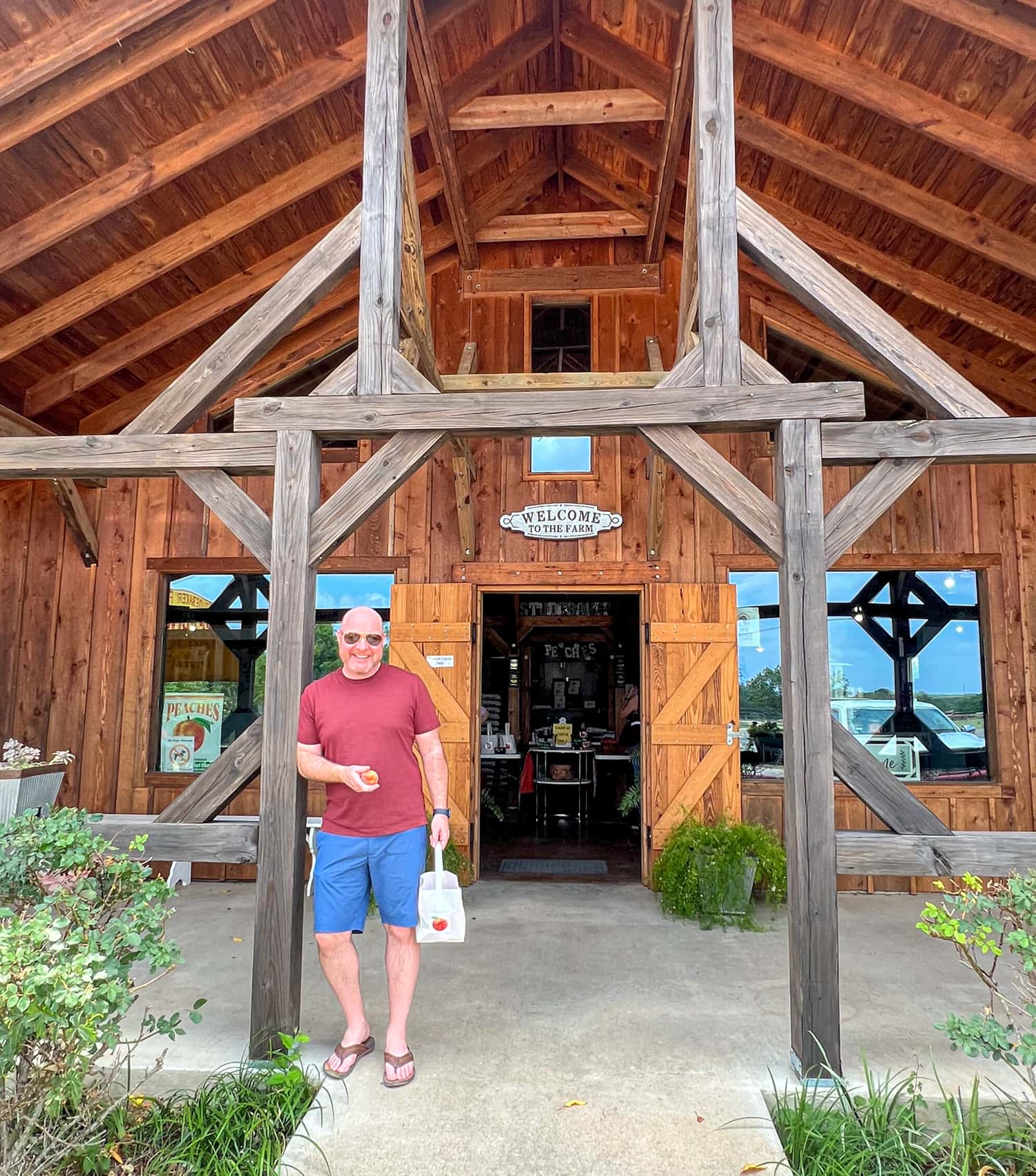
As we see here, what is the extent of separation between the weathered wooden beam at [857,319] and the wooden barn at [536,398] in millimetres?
16

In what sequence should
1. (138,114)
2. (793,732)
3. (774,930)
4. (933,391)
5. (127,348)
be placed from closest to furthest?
(793,732), (933,391), (138,114), (774,930), (127,348)

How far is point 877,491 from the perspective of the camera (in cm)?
309

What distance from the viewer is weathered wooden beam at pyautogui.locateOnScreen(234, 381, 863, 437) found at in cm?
312

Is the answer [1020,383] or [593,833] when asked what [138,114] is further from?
[593,833]

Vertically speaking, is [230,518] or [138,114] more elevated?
[138,114]

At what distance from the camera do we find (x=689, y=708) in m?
5.66

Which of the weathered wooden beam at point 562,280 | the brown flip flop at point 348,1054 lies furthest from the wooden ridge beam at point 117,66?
the brown flip flop at point 348,1054

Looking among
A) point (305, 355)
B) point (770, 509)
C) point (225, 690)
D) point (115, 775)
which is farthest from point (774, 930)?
point (305, 355)

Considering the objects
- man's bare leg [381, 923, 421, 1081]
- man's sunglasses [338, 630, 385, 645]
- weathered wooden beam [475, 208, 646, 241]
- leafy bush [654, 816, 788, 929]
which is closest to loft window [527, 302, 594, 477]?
weathered wooden beam [475, 208, 646, 241]

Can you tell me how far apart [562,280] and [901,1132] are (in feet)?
18.3

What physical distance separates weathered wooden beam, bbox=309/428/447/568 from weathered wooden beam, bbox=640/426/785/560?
2.97ft

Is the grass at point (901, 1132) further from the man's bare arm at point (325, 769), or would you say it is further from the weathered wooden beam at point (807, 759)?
the man's bare arm at point (325, 769)

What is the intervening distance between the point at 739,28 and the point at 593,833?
651 centimetres

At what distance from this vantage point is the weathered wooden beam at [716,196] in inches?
127
